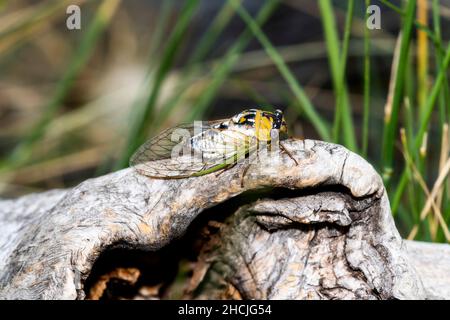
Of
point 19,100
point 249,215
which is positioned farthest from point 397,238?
point 19,100

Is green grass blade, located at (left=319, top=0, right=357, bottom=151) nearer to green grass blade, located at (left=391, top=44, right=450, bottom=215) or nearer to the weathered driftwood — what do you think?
green grass blade, located at (left=391, top=44, right=450, bottom=215)

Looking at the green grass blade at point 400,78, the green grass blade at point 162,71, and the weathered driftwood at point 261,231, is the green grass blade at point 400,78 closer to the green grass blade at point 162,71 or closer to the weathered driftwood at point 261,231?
the weathered driftwood at point 261,231

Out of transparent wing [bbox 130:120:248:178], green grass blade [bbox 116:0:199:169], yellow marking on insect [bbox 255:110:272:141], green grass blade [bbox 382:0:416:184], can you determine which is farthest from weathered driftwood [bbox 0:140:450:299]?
green grass blade [bbox 116:0:199:169]

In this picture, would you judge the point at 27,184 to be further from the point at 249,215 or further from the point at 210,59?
the point at 249,215

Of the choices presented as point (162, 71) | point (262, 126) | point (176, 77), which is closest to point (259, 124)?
point (262, 126)

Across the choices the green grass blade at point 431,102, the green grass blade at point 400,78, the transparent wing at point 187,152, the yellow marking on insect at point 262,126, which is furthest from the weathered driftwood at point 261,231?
the green grass blade at point 400,78

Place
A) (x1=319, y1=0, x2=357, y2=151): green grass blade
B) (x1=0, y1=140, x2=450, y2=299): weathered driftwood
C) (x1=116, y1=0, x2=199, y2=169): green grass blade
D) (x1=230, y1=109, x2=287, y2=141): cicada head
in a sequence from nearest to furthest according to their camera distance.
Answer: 1. (x1=0, y1=140, x2=450, y2=299): weathered driftwood
2. (x1=230, y1=109, x2=287, y2=141): cicada head
3. (x1=319, y1=0, x2=357, y2=151): green grass blade
4. (x1=116, y1=0, x2=199, y2=169): green grass blade

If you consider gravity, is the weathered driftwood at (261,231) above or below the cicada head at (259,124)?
below
